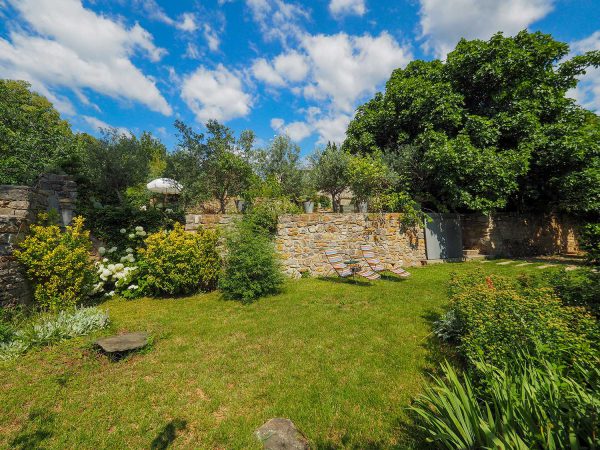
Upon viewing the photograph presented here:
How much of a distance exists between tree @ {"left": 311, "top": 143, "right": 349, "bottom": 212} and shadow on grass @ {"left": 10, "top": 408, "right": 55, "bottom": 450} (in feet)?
36.9

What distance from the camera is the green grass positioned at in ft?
8.36

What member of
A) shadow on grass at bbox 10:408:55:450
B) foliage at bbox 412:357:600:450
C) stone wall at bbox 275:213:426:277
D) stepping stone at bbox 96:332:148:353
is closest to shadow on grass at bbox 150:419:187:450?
shadow on grass at bbox 10:408:55:450

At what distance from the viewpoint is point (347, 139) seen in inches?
579

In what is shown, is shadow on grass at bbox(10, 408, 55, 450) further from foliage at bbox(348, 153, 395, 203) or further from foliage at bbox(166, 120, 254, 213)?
foliage at bbox(348, 153, 395, 203)

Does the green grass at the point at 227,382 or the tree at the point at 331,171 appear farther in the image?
the tree at the point at 331,171

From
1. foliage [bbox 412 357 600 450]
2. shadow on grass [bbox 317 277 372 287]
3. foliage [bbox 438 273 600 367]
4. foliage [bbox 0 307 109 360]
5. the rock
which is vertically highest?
foliage [bbox 438 273 600 367]

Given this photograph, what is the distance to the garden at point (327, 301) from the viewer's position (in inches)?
96.7

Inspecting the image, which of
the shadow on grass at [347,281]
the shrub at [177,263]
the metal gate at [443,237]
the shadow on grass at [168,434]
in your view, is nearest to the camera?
the shadow on grass at [168,434]

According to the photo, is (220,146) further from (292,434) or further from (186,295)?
(292,434)

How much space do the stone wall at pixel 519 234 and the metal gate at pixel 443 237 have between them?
1.61 m

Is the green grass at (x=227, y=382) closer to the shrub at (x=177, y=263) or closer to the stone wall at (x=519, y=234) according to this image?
the shrub at (x=177, y=263)

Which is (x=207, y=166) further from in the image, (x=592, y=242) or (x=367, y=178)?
(x=592, y=242)

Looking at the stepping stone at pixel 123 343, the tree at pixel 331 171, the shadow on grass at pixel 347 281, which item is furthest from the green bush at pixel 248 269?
the tree at pixel 331 171

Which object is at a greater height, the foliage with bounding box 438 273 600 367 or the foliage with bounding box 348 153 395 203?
the foliage with bounding box 348 153 395 203
